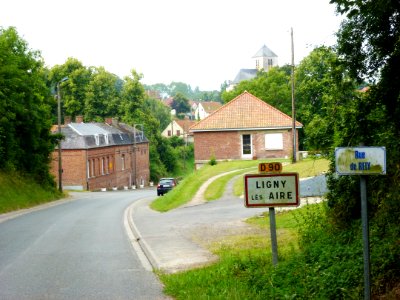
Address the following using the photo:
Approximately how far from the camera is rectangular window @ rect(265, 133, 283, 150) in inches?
2136

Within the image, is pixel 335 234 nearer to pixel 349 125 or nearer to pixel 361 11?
pixel 349 125

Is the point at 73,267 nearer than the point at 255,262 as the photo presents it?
No

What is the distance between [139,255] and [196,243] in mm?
1704

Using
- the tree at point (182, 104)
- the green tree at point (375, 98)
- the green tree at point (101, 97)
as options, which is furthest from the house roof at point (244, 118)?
the tree at point (182, 104)

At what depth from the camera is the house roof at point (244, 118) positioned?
54.1 meters

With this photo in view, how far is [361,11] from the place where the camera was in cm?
923

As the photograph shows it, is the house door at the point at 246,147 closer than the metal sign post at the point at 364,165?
No

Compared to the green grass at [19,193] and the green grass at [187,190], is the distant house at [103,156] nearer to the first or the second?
the green grass at [19,193]

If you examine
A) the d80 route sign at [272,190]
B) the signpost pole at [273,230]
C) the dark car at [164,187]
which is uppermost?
the d80 route sign at [272,190]

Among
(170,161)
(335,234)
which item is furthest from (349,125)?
(170,161)

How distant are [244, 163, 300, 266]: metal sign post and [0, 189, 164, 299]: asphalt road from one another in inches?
94.8

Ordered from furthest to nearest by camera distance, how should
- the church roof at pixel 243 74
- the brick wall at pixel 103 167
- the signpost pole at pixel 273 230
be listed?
the church roof at pixel 243 74
the brick wall at pixel 103 167
the signpost pole at pixel 273 230

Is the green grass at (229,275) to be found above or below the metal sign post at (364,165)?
below

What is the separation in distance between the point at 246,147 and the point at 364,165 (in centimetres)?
4830
